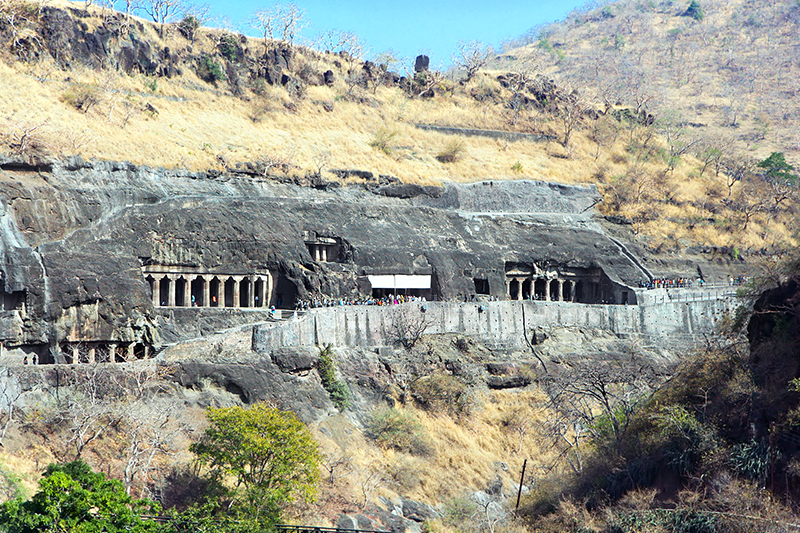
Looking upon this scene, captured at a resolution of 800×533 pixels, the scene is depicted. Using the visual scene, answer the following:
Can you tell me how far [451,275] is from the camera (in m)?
57.5

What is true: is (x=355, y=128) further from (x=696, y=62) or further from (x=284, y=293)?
(x=696, y=62)

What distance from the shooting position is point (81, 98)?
6412 cm

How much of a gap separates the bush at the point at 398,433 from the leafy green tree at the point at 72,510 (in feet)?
61.8

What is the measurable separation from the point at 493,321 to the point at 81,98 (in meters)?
33.3

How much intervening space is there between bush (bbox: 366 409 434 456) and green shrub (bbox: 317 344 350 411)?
171 cm

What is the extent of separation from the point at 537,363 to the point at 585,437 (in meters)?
9.14

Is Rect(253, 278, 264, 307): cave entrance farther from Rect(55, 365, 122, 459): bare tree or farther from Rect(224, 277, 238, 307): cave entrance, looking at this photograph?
Rect(55, 365, 122, 459): bare tree

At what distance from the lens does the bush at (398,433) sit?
4409cm

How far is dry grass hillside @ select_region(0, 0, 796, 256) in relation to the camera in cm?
6253

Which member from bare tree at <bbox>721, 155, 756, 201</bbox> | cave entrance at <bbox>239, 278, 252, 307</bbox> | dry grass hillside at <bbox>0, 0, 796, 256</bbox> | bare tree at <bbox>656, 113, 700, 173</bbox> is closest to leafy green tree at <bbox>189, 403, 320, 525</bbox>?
cave entrance at <bbox>239, 278, 252, 307</bbox>

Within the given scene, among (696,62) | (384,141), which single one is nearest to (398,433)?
(384,141)

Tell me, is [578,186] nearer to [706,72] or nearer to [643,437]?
[643,437]

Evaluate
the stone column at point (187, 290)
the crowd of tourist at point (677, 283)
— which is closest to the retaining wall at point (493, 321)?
the crowd of tourist at point (677, 283)

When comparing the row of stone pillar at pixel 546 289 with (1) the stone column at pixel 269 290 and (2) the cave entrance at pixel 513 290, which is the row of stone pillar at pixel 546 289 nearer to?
(2) the cave entrance at pixel 513 290
